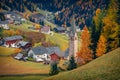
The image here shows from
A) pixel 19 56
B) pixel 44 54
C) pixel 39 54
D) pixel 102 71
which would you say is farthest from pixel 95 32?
pixel 44 54

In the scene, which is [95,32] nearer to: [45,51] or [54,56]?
[54,56]

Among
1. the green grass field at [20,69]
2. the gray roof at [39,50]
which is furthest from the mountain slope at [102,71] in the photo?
the gray roof at [39,50]

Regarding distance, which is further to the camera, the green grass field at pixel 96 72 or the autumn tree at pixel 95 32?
the autumn tree at pixel 95 32

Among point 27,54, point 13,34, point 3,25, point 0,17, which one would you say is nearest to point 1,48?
point 27,54

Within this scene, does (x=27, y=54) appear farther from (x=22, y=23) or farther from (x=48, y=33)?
(x=22, y=23)

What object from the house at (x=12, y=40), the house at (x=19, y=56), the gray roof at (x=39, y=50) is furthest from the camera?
the house at (x=12, y=40)

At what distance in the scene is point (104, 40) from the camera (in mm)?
73250

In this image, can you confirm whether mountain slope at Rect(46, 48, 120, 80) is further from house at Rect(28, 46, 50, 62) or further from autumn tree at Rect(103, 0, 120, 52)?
house at Rect(28, 46, 50, 62)

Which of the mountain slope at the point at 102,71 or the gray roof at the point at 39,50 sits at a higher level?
the mountain slope at the point at 102,71

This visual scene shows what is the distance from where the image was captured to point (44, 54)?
386 feet

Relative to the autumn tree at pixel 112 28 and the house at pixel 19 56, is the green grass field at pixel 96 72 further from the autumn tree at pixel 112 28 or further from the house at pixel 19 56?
the house at pixel 19 56

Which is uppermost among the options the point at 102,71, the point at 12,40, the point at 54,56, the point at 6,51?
the point at 102,71

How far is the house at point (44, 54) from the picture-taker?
113 meters

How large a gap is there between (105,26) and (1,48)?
205 ft
